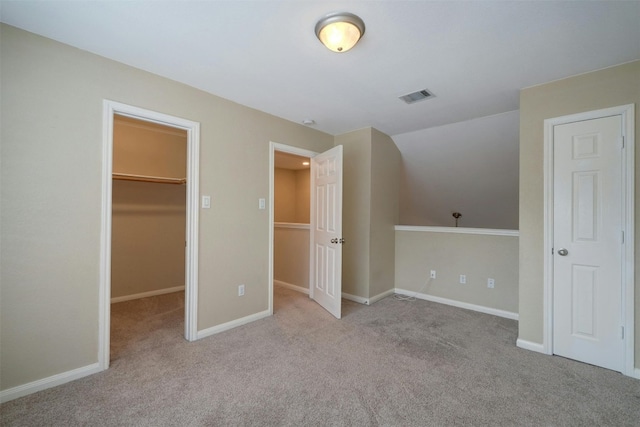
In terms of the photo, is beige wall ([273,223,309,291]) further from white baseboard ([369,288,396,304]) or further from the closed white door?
the closed white door

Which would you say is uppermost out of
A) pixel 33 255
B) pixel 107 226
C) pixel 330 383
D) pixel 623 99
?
pixel 623 99

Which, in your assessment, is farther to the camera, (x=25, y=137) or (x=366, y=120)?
(x=366, y=120)

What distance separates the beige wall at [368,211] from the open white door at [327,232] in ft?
1.53

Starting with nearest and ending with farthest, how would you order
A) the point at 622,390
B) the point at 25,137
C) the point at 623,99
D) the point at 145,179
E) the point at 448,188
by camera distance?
the point at 25,137
the point at 622,390
the point at 623,99
the point at 145,179
the point at 448,188

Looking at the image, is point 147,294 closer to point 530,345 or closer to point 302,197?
point 302,197

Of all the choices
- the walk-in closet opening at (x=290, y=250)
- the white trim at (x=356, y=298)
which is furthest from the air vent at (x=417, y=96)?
the white trim at (x=356, y=298)

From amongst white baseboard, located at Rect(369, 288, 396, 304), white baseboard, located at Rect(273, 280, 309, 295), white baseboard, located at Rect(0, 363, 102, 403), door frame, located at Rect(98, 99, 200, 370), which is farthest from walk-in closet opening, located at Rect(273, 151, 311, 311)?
white baseboard, located at Rect(0, 363, 102, 403)

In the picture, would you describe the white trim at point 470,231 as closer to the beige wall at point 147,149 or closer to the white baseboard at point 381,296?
the white baseboard at point 381,296

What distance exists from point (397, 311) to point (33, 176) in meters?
3.54

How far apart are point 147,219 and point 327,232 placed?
2.59 m

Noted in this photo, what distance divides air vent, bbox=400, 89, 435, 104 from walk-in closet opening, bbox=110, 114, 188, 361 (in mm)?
2777

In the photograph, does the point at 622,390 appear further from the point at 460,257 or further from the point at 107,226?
the point at 107,226

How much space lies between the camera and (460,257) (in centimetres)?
371

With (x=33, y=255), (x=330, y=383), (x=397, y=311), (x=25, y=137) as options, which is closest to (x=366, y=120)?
(x=397, y=311)
